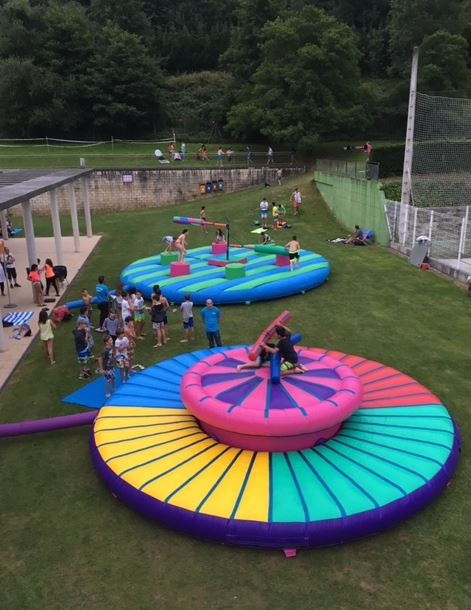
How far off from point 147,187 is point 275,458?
29455mm

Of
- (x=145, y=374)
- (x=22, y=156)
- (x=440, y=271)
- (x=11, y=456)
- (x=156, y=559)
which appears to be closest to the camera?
(x=156, y=559)

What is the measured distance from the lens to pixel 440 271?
1755cm

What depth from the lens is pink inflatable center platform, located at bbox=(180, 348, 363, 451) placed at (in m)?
7.21

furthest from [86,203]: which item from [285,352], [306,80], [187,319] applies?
[306,80]

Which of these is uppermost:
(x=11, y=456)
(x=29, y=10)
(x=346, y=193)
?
(x=29, y=10)

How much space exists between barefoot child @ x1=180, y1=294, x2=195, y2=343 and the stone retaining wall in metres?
23.0

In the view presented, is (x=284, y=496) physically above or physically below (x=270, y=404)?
below

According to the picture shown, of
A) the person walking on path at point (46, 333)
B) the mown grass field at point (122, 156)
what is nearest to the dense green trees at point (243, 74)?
the mown grass field at point (122, 156)

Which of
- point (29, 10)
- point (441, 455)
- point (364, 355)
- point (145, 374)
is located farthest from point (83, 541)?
point (29, 10)

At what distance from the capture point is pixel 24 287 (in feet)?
56.3

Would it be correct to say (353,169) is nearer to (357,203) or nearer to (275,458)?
(357,203)

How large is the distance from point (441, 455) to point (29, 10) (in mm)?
56380

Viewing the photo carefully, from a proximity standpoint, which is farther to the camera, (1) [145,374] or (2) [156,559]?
(1) [145,374]

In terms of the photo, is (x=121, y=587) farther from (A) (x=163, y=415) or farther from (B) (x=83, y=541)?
(A) (x=163, y=415)
